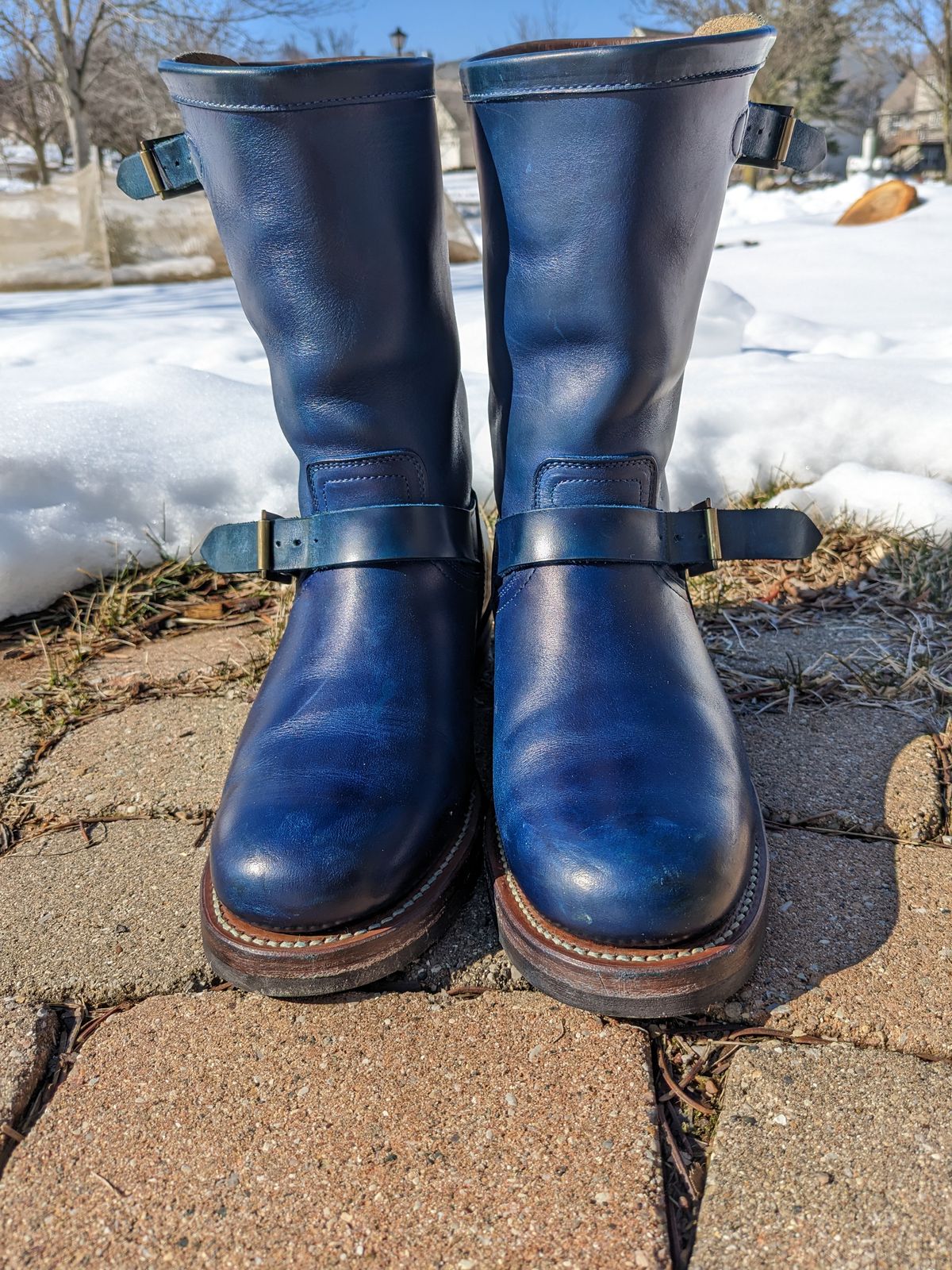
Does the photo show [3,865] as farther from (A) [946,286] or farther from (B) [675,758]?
(A) [946,286]

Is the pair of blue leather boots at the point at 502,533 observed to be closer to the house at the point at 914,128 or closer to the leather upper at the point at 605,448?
the leather upper at the point at 605,448

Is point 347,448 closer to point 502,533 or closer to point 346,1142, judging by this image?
point 502,533

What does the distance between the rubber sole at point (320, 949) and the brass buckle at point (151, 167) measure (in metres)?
A: 0.77

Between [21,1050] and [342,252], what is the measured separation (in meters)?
0.76

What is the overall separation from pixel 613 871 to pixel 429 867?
0.58 feet

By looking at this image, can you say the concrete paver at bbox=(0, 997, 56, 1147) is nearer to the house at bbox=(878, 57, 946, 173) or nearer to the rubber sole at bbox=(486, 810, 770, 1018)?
the rubber sole at bbox=(486, 810, 770, 1018)

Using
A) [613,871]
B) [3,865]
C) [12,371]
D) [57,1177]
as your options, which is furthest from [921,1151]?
[12,371]

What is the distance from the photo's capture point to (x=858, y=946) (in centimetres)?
84

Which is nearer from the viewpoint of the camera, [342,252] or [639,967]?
[639,967]

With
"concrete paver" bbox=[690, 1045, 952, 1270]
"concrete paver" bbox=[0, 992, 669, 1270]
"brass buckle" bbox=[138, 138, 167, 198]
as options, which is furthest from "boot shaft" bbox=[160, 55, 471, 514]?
"concrete paver" bbox=[690, 1045, 952, 1270]

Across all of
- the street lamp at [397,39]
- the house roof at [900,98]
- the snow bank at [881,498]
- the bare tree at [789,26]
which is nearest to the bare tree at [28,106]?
the street lamp at [397,39]

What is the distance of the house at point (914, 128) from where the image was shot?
27.3m

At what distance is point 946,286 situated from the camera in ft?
12.7

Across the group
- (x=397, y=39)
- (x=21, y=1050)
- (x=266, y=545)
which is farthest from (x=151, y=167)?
(x=397, y=39)
